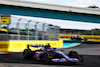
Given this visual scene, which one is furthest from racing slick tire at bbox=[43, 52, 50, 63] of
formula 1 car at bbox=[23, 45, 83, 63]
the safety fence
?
the safety fence

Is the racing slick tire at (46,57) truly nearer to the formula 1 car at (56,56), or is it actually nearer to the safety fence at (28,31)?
the formula 1 car at (56,56)

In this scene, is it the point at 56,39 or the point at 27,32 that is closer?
the point at 27,32

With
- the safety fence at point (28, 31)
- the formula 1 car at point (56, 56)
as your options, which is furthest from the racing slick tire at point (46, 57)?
the safety fence at point (28, 31)

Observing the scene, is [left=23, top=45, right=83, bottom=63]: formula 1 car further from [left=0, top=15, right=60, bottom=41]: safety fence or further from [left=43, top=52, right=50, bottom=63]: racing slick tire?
[left=0, top=15, right=60, bottom=41]: safety fence

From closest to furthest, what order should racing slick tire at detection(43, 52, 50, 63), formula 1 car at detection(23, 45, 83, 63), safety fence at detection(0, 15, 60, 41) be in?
1. formula 1 car at detection(23, 45, 83, 63)
2. racing slick tire at detection(43, 52, 50, 63)
3. safety fence at detection(0, 15, 60, 41)

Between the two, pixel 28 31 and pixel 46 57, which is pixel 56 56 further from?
pixel 28 31

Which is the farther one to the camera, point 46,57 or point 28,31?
point 28,31

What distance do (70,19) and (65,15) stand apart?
0.77 metres

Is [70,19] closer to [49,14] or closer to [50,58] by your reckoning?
[49,14]

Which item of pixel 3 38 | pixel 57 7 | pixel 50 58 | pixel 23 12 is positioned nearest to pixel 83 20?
pixel 57 7

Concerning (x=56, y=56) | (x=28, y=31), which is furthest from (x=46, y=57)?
(x=28, y=31)

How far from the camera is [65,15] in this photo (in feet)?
74.5

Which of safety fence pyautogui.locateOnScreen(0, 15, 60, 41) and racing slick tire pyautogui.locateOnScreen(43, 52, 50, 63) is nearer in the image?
racing slick tire pyautogui.locateOnScreen(43, 52, 50, 63)

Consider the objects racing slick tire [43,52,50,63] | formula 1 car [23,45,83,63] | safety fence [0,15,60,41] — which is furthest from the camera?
safety fence [0,15,60,41]
